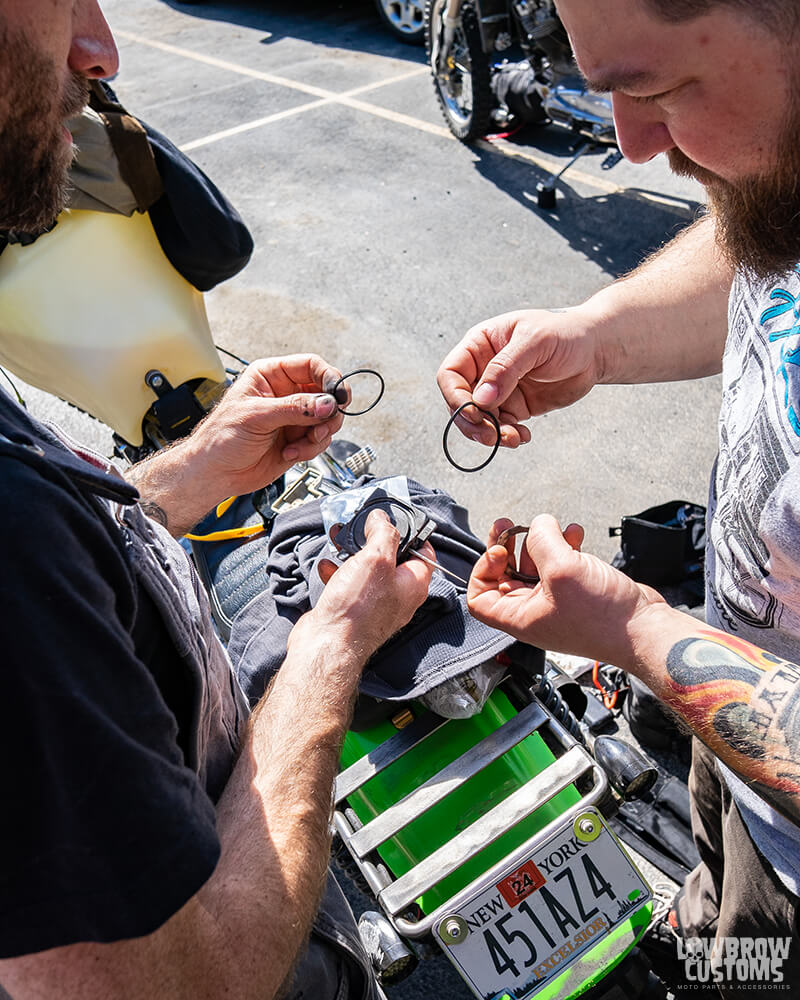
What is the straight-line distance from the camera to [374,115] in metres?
7.80

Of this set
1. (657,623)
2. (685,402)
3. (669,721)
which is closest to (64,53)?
(657,623)

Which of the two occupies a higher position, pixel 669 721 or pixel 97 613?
pixel 97 613

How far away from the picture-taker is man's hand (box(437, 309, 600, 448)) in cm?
204

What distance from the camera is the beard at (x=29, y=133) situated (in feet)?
3.67

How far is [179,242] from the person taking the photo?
8.96 feet

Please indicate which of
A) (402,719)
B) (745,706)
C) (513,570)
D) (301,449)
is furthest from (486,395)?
(745,706)

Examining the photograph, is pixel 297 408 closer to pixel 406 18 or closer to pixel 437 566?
pixel 437 566

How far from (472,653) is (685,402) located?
9.86ft

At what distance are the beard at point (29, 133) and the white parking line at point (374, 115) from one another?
216 inches

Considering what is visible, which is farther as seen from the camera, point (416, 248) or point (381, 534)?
point (416, 248)

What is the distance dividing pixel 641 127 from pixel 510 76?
571 centimetres

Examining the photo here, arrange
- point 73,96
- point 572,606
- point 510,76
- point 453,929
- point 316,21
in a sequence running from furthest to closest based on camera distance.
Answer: point 316,21 → point 510,76 → point 453,929 → point 572,606 → point 73,96

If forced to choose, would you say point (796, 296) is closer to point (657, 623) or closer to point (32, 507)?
point (657, 623)

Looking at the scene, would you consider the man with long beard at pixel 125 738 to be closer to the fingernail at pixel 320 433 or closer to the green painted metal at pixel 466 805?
the green painted metal at pixel 466 805
